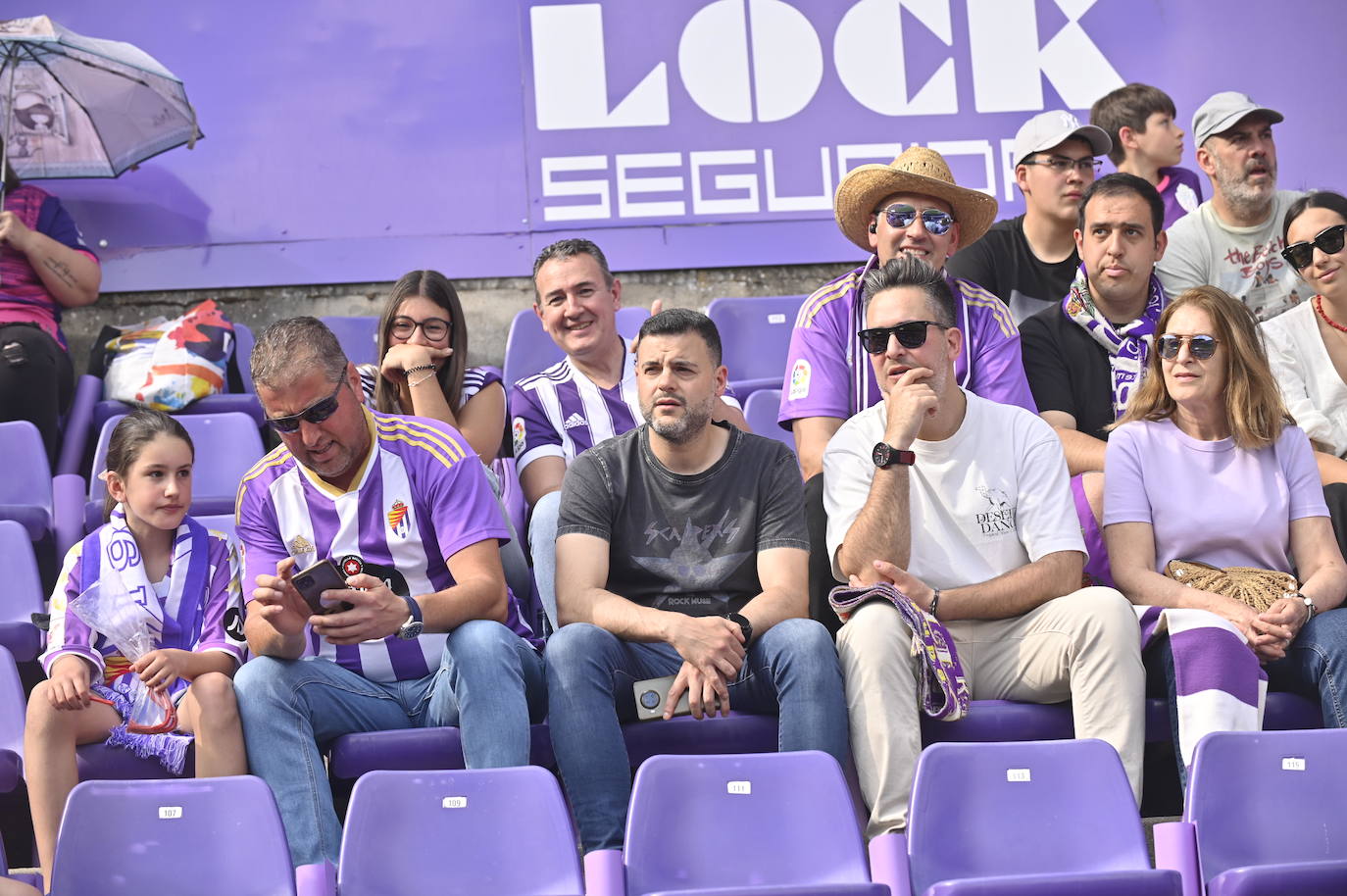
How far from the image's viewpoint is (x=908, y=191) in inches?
164

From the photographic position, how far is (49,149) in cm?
515

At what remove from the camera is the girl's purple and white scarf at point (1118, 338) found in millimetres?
4043

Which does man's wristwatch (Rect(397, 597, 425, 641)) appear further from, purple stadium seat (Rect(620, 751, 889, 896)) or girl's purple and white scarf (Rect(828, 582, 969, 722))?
girl's purple and white scarf (Rect(828, 582, 969, 722))

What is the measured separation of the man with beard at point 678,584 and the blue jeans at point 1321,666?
40.0 inches

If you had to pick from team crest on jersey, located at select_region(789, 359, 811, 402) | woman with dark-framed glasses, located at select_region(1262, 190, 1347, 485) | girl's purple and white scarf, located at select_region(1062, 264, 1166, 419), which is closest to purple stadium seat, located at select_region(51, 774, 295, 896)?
team crest on jersey, located at select_region(789, 359, 811, 402)

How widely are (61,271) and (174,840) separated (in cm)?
289

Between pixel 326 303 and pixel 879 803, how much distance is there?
3.25m

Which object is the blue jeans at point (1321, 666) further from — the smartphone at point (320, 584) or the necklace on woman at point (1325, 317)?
the smartphone at point (320, 584)

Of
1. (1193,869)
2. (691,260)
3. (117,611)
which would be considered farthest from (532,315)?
(1193,869)

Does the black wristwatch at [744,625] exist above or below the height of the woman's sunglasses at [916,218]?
below

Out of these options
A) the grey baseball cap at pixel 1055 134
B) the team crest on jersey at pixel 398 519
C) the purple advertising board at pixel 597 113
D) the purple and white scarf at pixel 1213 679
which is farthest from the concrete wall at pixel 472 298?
the purple and white scarf at pixel 1213 679

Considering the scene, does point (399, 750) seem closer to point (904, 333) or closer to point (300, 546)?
point (300, 546)

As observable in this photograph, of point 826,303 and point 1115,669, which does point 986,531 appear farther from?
point 826,303

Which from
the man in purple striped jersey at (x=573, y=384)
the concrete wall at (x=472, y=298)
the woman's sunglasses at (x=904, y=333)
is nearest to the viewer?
the woman's sunglasses at (x=904, y=333)
